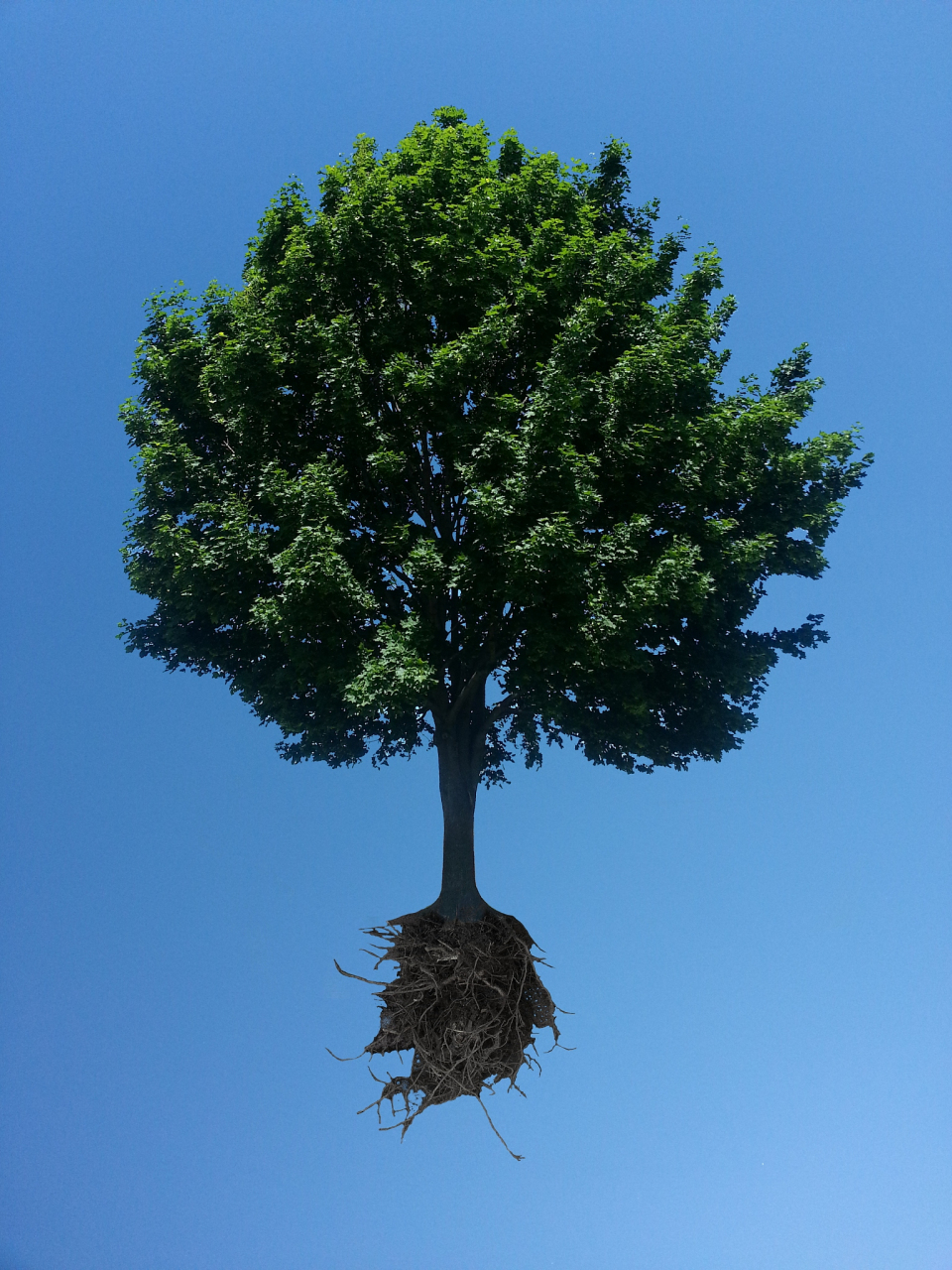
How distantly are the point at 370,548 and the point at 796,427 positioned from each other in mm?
7858

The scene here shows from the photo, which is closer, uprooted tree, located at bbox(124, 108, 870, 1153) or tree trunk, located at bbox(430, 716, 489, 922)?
uprooted tree, located at bbox(124, 108, 870, 1153)

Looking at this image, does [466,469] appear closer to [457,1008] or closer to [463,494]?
[463,494]

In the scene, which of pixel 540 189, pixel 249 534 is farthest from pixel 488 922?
pixel 540 189

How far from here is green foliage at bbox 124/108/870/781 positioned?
1445 cm

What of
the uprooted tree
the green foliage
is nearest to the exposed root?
the uprooted tree

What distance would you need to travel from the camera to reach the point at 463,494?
1517 cm

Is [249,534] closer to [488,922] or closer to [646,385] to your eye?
[646,385]

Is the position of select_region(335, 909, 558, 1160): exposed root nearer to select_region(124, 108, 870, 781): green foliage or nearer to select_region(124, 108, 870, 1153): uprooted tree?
select_region(124, 108, 870, 1153): uprooted tree

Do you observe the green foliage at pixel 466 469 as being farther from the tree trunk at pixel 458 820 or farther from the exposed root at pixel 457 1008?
the exposed root at pixel 457 1008

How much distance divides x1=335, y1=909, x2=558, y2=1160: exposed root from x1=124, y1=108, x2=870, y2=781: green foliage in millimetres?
3614

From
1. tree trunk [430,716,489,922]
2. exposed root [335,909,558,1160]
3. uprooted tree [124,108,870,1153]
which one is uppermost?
uprooted tree [124,108,870,1153]

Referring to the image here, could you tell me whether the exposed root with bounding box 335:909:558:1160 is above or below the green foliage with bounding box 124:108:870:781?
below

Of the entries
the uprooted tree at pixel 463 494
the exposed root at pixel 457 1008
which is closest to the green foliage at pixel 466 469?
the uprooted tree at pixel 463 494

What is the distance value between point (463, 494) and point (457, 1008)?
874cm
